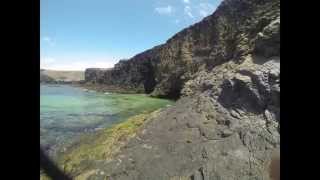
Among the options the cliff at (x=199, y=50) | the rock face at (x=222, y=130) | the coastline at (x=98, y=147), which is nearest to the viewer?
the rock face at (x=222, y=130)

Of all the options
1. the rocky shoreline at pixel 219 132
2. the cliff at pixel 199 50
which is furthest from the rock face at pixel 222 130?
the cliff at pixel 199 50

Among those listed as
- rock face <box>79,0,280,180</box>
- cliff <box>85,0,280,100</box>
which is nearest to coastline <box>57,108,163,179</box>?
rock face <box>79,0,280,180</box>

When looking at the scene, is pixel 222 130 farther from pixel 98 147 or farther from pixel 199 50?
pixel 199 50

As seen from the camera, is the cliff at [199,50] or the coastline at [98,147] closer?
the coastline at [98,147]

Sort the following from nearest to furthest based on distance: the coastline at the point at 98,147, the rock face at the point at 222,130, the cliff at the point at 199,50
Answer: the rock face at the point at 222,130 → the coastline at the point at 98,147 → the cliff at the point at 199,50

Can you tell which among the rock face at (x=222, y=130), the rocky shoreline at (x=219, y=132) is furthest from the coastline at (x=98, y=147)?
the rock face at (x=222, y=130)

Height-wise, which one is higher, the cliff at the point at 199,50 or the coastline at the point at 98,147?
the cliff at the point at 199,50

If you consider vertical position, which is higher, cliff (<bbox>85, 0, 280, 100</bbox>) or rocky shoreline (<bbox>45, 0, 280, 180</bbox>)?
cliff (<bbox>85, 0, 280, 100</bbox>)

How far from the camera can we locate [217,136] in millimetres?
9227

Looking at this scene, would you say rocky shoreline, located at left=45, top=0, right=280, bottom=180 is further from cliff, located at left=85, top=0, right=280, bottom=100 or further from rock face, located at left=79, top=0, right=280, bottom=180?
cliff, located at left=85, top=0, right=280, bottom=100

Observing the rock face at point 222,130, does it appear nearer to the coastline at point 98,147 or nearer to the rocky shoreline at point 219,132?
the rocky shoreline at point 219,132

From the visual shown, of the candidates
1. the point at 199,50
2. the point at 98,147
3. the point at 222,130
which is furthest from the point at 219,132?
the point at 199,50
